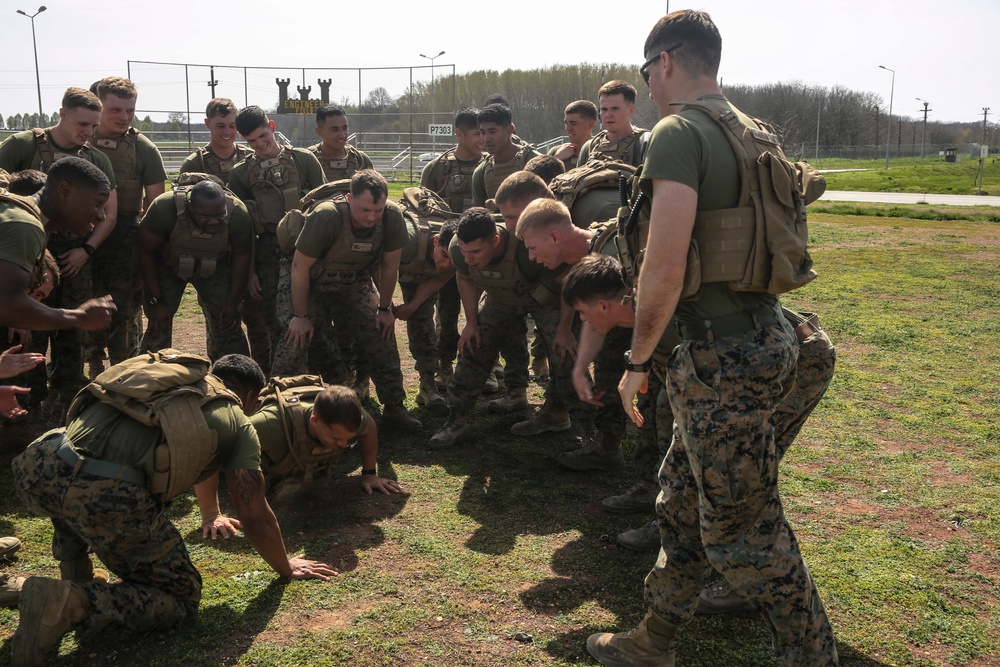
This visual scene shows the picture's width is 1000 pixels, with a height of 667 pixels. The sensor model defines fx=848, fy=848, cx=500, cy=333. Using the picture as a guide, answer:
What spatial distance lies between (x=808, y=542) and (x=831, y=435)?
187 centimetres

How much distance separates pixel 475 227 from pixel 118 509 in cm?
285

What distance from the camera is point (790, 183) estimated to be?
2965mm

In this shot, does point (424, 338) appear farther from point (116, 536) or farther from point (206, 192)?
point (116, 536)

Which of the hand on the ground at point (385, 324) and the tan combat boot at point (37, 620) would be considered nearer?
the tan combat boot at point (37, 620)

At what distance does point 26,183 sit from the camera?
524 cm

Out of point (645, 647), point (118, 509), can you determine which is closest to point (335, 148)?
point (118, 509)

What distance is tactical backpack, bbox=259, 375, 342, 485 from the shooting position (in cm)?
459

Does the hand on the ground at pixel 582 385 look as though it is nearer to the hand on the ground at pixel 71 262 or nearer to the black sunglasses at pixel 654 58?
the black sunglasses at pixel 654 58

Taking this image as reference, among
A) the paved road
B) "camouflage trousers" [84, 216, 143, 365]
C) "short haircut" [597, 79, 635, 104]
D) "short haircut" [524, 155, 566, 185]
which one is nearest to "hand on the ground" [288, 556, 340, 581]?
"camouflage trousers" [84, 216, 143, 365]

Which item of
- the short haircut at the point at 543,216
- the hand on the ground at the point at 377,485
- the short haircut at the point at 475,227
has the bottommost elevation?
the hand on the ground at the point at 377,485

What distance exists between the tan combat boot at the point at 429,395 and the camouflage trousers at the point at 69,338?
2.52m

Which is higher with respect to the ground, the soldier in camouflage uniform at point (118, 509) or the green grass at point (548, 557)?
the soldier in camouflage uniform at point (118, 509)

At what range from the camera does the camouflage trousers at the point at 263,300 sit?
702 centimetres

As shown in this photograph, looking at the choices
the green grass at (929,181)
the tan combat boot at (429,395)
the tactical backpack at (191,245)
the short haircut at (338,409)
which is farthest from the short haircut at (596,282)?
the green grass at (929,181)
